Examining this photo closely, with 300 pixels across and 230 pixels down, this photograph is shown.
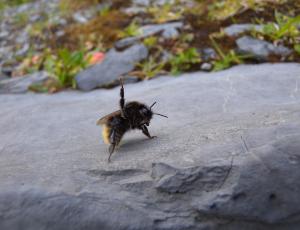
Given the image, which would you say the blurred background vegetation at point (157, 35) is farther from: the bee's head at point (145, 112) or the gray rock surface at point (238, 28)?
the bee's head at point (145, 112)

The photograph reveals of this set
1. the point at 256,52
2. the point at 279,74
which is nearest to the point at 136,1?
the point at 256,52

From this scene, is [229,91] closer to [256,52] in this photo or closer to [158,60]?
[256,52]

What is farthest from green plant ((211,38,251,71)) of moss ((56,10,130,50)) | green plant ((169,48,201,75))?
moss ((56,10,130,50))

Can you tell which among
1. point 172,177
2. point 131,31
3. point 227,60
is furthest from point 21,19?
point 172,177

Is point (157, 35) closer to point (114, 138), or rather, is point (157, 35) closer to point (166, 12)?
point (166, 12)

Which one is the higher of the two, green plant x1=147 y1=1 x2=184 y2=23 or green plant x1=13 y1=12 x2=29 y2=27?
green plant x1=147 y1=1 x2=184 y2=23

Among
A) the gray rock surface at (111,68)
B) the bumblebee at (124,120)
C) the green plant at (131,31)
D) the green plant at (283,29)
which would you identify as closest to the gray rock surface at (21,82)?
the gray rock surface at (111,68)

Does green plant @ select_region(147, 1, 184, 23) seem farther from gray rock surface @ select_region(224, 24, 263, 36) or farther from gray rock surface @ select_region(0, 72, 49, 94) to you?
gray rock surface @ select_region(0, 72, 49, 94)
